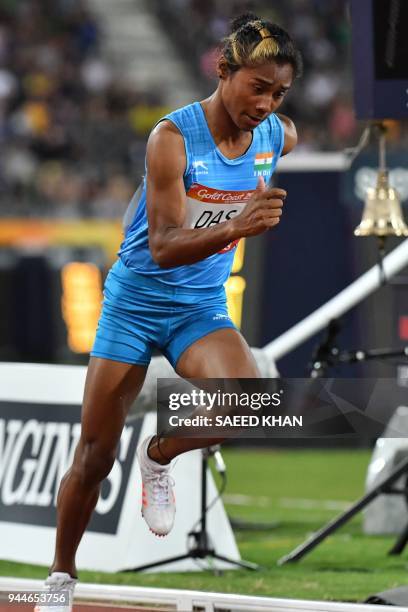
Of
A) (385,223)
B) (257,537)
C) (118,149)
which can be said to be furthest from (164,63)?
(385,223)

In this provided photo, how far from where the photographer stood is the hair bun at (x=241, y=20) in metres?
4.89

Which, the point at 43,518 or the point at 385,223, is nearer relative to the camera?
the point at 385,223

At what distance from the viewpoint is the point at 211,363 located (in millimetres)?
4867

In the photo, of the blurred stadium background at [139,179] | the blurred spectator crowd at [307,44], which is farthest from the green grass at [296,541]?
the blurred spectator crowd at [307,44]

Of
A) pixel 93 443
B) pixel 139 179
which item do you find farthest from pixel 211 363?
pixel 139 179

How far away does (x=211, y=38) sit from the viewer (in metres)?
20.8

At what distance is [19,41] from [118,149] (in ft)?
12.5

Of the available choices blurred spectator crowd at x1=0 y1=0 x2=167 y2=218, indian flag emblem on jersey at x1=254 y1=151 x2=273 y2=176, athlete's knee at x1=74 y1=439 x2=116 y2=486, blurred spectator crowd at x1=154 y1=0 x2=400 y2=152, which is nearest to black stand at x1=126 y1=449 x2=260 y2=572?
athlete's knee at x1=74 y1=439 x2=116 y2=486

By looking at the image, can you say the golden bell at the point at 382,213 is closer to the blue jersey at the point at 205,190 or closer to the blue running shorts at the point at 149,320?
the blue jersey at the point at 205,190

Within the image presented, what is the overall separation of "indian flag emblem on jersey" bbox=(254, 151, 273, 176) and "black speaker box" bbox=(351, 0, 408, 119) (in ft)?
1.78

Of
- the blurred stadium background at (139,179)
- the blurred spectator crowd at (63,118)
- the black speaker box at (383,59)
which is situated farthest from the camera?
the blurred spectator crowd at (63,118)

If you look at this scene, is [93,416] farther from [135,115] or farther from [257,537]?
[135,115]

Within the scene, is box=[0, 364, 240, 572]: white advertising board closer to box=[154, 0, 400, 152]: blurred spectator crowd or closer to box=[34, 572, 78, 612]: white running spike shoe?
box=[34, 572, 78, 612]: white running spike shoe

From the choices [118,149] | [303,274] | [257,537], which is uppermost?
[118,149]
